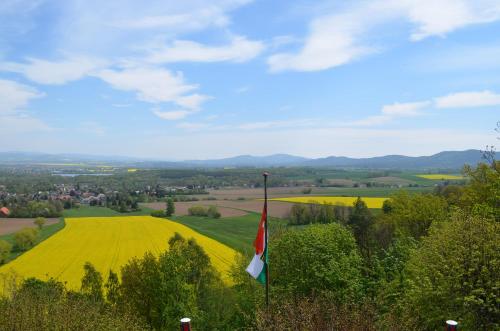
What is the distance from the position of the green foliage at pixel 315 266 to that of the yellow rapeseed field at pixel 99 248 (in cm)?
1389

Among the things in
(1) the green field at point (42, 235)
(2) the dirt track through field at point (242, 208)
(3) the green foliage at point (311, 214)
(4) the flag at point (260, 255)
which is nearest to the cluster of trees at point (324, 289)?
(4) the flag at point (260, 255)

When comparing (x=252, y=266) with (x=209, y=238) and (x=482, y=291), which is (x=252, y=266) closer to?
(x=482, y=291)

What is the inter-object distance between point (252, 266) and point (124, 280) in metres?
15.7

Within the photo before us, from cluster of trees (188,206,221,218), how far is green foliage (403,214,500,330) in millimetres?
68024

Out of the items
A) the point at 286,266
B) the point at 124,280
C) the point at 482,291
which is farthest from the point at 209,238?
the point at 482,291

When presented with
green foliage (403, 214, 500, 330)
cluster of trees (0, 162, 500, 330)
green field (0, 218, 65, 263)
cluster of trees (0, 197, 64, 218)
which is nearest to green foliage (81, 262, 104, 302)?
cluster of trees (0, 162, 500, 330)

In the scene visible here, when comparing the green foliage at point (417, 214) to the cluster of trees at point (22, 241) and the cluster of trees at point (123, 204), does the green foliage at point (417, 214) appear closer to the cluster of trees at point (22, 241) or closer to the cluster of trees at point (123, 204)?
the cluster of trees at point (22, 241)

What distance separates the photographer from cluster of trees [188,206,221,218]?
8432 cm

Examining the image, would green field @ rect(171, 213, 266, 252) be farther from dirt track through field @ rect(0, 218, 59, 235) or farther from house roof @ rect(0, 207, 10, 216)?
house roof @ rect(0, 207, 10, 216)

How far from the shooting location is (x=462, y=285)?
52.4 ft

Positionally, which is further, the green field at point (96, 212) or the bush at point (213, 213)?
the green field at point (96, 212)

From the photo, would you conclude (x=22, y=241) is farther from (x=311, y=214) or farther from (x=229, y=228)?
(x=311, y=214)

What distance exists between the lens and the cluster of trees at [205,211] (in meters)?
84.3

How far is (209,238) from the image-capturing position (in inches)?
2420
